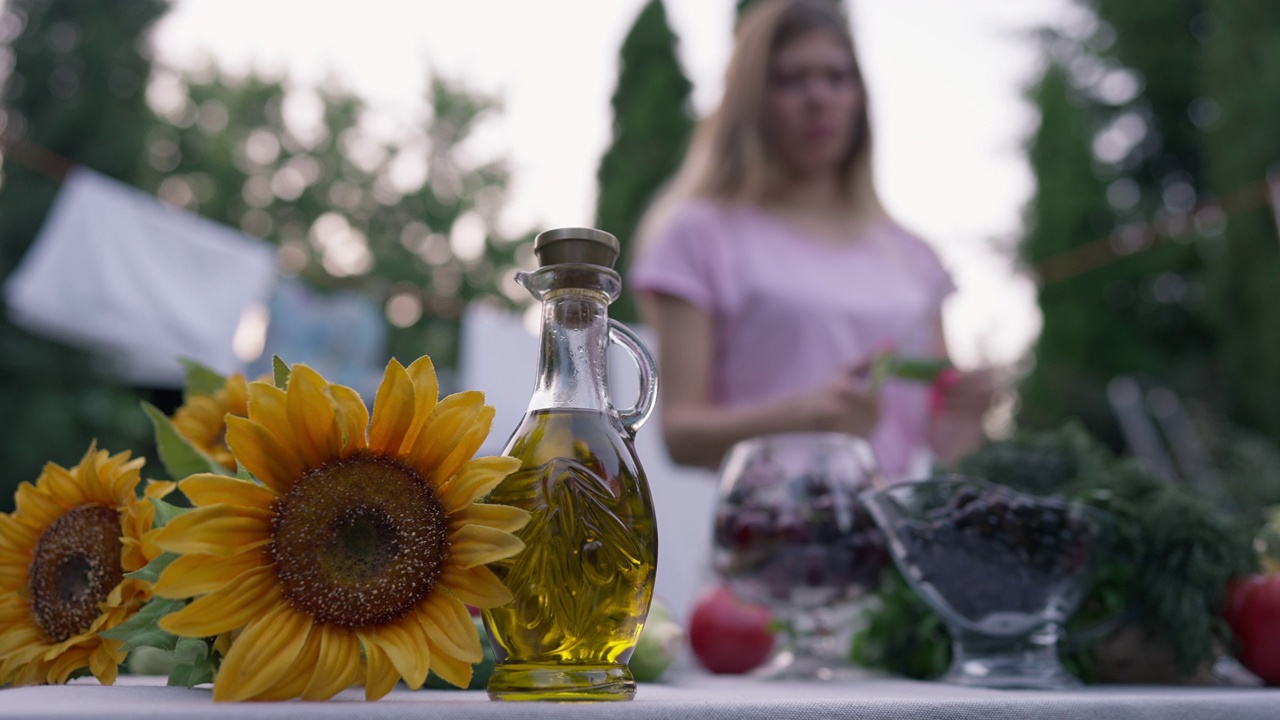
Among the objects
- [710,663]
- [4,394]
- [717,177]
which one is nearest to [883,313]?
[717,177]

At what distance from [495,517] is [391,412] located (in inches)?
3.0

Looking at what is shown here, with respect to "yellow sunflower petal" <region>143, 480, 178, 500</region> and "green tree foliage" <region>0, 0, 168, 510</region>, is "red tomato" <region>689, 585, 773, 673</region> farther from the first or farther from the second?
"green tree foliage" <region>0, 0, 168, 510</region>

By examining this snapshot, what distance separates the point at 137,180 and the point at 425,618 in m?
9.15

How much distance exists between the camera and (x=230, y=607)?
0.45 metres

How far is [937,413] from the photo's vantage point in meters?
1.43

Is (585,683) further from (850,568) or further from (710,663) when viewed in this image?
(710,663)

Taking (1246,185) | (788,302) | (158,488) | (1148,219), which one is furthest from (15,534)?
(1148,219)

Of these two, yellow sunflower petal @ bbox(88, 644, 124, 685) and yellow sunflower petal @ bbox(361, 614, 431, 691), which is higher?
yellow sunflower petal @ bbox(361, 614, 431, 691)

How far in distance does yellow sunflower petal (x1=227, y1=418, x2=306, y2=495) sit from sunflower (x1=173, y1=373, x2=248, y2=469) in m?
0.23

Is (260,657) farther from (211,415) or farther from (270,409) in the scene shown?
(211,415)

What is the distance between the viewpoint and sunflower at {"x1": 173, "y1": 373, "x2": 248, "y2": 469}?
0.69 m

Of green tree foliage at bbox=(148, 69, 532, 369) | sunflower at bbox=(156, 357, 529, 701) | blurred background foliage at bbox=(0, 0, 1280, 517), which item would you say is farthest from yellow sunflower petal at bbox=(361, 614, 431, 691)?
green tree foliage at bbox=(148, 69, 532, 369)

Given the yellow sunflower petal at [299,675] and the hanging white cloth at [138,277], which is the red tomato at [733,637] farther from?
the hanging white cloth at [138,277]

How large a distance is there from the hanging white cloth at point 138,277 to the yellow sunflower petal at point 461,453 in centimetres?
539
